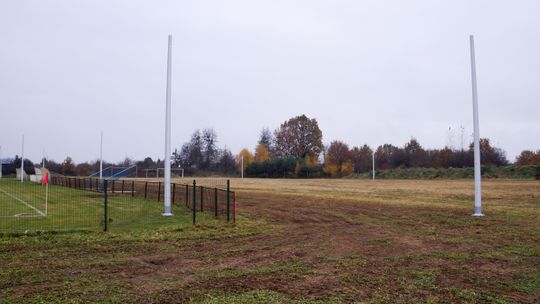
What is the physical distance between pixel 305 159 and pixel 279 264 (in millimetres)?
102522

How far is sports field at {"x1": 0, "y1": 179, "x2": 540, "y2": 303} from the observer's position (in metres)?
7.03

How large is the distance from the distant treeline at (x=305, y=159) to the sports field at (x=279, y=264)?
66108mm

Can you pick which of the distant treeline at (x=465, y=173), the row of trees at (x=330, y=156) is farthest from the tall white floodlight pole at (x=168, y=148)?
the row of trees at (x=330, y=156)

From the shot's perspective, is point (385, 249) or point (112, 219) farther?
point (112, 219)

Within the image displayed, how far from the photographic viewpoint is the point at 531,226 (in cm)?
1602

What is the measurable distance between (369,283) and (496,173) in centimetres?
6629

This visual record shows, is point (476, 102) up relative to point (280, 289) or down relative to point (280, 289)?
up

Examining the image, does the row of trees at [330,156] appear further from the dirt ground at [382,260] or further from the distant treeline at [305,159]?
the dirt ground at [382,260]

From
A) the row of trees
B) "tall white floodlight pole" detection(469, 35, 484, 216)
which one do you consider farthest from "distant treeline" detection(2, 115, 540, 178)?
"tall white floodlight pole" detection(469, 35, 484, 216)

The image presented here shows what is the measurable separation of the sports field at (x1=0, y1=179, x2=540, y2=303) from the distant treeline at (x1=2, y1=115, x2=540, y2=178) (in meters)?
66.1

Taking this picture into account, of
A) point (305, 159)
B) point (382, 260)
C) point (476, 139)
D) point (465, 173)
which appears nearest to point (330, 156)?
point (305, 159)

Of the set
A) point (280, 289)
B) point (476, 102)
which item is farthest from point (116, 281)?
point (476, 102)

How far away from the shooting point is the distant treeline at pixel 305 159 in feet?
304

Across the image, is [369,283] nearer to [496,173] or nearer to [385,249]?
[385,249]
